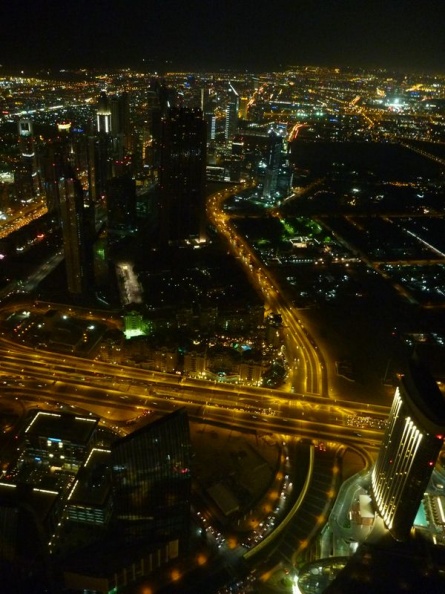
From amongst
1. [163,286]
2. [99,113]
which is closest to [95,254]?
[163,286]

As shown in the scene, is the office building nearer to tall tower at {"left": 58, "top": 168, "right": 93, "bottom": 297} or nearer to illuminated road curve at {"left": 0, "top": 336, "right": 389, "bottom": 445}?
illuminated road curve at {"left": 0, "top": 336, "right": 389, "bottom": 445}

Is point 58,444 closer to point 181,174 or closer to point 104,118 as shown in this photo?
point 181,174

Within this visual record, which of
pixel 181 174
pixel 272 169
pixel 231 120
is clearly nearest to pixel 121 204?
pixel 181 174

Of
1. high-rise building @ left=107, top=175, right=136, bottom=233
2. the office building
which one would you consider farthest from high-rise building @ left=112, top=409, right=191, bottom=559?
high-rise building @ left=107, top=175, right=136, bottom=233

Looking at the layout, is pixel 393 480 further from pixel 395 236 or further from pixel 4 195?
pixel 4 195

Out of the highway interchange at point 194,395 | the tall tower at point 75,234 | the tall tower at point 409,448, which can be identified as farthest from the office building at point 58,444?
the tall tower at point 75,234
